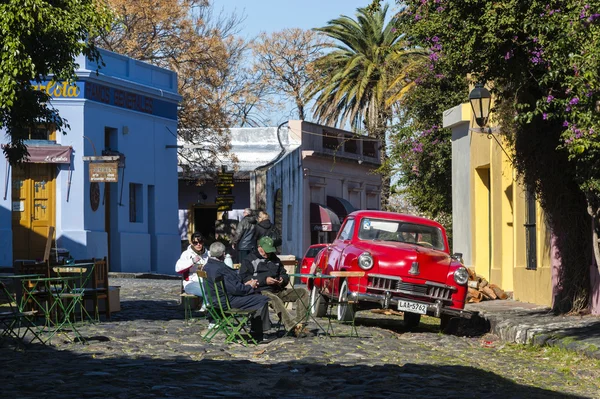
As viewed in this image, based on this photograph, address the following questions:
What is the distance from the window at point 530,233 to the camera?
19844mm

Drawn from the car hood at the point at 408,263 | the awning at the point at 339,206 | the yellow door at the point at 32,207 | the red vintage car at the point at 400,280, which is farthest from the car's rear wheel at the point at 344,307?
the awning at the point at 339,206

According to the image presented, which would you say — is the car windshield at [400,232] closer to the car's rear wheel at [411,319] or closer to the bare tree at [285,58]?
the car's rear wheel at [411,319]

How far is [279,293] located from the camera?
1488 cm

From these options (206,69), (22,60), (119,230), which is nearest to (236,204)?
(206,69)

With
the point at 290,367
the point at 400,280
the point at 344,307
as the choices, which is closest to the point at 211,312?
the point at 290,367

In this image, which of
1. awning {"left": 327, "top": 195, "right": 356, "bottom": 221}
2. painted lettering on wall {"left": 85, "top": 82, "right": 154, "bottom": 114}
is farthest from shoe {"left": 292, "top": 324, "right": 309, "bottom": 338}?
awning {"left": 327, "top": 195, "right": 356, "bottom": 221}

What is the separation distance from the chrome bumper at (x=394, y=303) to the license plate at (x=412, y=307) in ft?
0.14

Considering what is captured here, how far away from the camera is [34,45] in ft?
54.0

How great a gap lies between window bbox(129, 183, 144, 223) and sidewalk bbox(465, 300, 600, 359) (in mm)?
18548

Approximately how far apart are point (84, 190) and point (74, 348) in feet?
66.2

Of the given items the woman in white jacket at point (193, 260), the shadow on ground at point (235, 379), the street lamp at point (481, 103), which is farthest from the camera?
the street lamp at point (481, 103)

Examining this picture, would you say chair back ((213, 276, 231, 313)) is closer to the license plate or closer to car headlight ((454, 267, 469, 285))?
the license plate

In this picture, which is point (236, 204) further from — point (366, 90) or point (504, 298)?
point (504, 298)

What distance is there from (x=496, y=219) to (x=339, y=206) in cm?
2647
